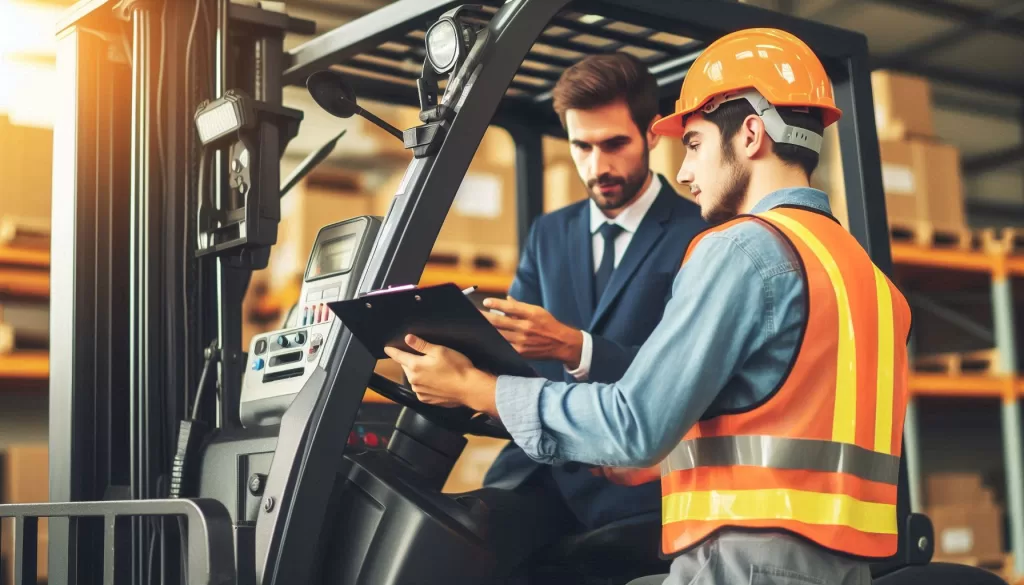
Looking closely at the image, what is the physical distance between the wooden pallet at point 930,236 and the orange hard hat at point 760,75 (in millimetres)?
4506

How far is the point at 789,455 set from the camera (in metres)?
1.74

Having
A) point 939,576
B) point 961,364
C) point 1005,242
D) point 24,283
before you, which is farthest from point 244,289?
point 961,364

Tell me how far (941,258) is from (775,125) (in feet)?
16.3

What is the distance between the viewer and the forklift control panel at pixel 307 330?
7.61 feet

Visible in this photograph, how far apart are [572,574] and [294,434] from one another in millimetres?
785

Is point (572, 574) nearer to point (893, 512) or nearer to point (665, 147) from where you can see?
point (893, 512)

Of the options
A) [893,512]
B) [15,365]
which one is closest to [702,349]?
[893,512]

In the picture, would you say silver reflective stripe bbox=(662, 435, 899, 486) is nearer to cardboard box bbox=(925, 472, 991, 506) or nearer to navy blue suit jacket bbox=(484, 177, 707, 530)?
navy blue suit jacket bbox=(484, 177, 707, 530)

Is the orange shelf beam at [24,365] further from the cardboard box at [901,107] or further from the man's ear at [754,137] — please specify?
A: the cardboard box at [901,107]

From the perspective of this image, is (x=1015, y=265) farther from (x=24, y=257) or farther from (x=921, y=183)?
(x=24, y=257)

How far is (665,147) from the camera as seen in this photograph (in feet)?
17.4

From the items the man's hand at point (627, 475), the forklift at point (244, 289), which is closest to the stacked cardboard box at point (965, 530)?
the forklift at point (244, 289)

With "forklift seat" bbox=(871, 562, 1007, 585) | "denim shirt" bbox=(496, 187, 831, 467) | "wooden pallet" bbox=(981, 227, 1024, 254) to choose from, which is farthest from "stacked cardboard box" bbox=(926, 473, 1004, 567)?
"denim shirt" bbox=(496, 187, 831, 467)

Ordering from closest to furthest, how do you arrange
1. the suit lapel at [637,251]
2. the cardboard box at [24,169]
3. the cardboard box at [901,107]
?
the suit lapel at [637,251]
the cardboard box at [24,169]
the cardboard box at [901,107]
